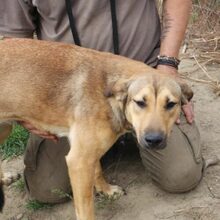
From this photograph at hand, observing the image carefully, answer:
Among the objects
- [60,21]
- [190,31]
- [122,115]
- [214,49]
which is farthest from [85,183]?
[190,31]

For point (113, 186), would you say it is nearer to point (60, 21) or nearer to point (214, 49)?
point (60, 21)

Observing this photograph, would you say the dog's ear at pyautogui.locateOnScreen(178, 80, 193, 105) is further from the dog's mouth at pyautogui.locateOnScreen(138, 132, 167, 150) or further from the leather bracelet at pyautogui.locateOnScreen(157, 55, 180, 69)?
the leather bracelet at pyautogui.locateOnScreen(157, 55, 180, 69)

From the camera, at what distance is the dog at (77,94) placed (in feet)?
11.1

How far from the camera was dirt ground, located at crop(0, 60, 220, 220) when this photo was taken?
3.75 meters

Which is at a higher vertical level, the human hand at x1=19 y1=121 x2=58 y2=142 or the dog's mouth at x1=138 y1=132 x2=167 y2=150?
the dog's mouth at x1=138 y1=132 x2=167 y2=150

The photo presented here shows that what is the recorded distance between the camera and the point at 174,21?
13.6 ft

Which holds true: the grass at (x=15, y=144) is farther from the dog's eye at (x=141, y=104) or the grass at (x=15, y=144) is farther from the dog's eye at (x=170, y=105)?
the dog's eye at (x=170, y=105)

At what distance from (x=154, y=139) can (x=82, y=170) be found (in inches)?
23.6

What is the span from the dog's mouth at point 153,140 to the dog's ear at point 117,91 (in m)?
0.32

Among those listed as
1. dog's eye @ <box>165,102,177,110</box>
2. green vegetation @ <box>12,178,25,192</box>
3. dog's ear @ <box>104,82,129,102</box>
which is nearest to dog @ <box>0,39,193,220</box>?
dog's ear @ <box>104,82,129,102</box>

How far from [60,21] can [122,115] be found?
1036 millimetres

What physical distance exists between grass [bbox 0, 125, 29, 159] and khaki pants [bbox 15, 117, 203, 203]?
1.83 ft

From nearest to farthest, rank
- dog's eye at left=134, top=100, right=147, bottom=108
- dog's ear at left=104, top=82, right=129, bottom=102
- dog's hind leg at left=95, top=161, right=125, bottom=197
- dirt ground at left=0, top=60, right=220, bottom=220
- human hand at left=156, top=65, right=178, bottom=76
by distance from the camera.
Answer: dog's eye at left=134, top=100, right=147, bottom=108 < dog's ear at left=104, top=82, right=129, bottom=102 < dirt ground at left=0, top=60, right=220, bottom=220 < human hand at left=156, top=65, right=178, bottom=76 < dog's hind leg at left=95, top=161, right=125, bottom=197

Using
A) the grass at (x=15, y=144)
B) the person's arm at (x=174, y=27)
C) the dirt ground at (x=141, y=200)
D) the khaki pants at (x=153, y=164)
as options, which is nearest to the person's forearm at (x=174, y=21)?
the person's arm at (x=174, y=27)
